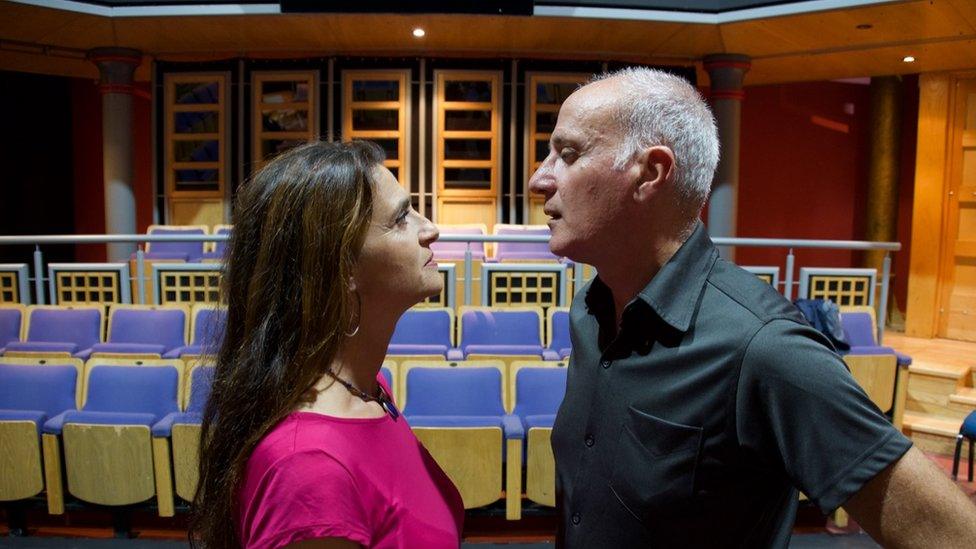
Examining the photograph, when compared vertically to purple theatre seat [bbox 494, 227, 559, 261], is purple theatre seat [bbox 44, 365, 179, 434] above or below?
below

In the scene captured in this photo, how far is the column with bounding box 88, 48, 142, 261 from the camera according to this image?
686cm

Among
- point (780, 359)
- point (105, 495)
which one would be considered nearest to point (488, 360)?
point (105, 495)

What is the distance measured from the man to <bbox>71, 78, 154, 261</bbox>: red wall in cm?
906

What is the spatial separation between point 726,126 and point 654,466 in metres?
6.58

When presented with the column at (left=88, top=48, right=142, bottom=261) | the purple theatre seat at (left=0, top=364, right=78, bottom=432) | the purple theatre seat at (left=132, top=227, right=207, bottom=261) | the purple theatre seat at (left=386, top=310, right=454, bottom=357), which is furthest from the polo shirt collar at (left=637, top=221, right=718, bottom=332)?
the column at (left=88, top=48, right=142, bottom=261)

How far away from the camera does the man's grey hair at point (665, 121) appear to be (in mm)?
919

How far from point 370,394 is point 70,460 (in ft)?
7.71

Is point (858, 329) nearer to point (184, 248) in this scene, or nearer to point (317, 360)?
point (317, 360)

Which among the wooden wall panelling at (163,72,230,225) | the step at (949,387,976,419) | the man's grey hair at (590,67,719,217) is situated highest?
the wooden wall panelling at (163,72,230,225)

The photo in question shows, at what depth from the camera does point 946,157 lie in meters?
6.30

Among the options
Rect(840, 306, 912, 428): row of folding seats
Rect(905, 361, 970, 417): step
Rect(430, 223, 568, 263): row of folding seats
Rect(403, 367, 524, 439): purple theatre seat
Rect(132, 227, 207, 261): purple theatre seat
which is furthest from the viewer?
Rect(132, 227, 207, 261): purple theatre seat

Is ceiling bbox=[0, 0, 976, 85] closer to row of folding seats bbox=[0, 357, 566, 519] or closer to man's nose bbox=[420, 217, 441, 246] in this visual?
row of folding seats bbox=[0, 357, 566, 519]

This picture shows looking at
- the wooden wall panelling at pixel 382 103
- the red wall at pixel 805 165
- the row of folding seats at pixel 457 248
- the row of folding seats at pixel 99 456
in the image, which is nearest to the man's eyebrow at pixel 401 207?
the row of folding seats at pixel 99 456

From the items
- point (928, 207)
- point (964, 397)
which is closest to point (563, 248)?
point (964, 397)
